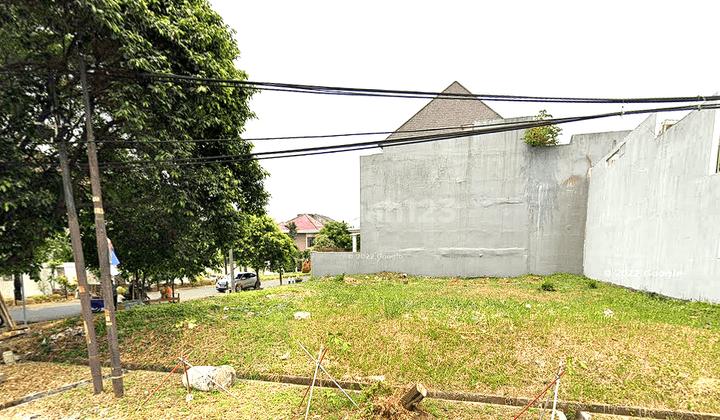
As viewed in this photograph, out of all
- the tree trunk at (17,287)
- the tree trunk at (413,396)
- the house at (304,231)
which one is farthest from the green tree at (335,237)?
the tree trunk at (413,396)

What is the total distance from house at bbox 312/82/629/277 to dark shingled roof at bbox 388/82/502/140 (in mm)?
3977

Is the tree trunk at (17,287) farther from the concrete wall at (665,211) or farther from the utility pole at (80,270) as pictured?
the concrete wall at (665,211)

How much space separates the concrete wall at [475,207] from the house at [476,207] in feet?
0.16

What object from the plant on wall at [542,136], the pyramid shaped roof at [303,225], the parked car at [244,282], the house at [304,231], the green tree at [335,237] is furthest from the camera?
the pyramid shaped roof at [303,225]

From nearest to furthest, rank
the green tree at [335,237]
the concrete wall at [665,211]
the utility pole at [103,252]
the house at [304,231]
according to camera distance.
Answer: the utility pole at [103,252], the concrete wall at [665,211], the green tree at [335,237], the house at [304,231]

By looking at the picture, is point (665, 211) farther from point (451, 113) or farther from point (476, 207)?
point (451, 113)

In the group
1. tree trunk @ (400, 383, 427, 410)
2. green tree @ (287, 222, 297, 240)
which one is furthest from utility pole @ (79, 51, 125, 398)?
green tree @ (287, 222, 297, 240)

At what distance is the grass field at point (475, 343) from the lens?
A: 165 inches

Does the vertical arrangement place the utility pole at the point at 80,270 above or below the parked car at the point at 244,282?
above

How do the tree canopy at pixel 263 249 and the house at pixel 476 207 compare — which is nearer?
the house at pixel 476 207

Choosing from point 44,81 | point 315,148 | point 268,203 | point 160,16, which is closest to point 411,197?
point 268,203

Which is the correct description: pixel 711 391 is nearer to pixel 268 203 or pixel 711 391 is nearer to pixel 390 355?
pixel 390 355

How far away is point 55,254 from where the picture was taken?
16328mm

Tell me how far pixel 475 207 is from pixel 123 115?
15.1 m
